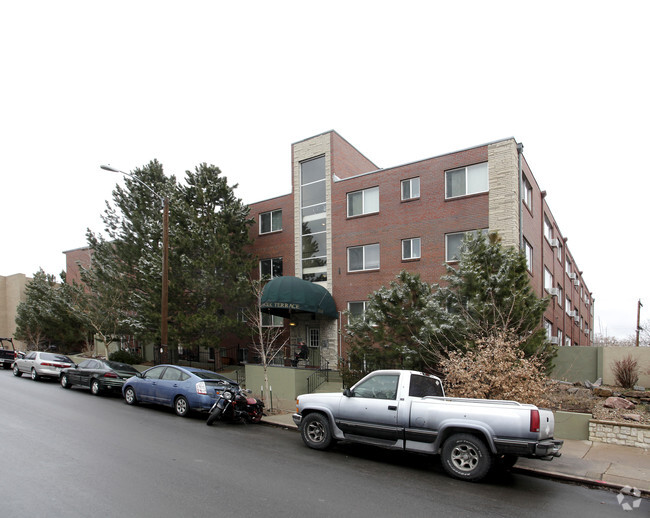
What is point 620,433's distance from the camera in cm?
1016

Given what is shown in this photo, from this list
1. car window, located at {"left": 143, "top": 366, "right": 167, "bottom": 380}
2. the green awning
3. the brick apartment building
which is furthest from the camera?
the green awning

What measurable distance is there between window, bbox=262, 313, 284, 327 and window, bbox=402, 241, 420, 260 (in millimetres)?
7761

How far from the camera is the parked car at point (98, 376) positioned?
17.0m

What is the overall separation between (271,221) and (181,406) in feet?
46.9

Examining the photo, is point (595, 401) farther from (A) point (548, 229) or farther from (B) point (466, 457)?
(A) point (548, 229)

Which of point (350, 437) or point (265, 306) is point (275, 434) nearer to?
point (350, 437)

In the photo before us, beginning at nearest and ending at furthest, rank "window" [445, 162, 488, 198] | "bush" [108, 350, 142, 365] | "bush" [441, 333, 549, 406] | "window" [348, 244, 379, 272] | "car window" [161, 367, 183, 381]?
1. "bush" [441, 333, 549, 406]
2. "car window" [161, 367, 183, 381]
3. "window" [445, 162, 488, 198]
4. "window" [348, 244, 379, 272]
5. "bush" [108, 350, 142, 365]

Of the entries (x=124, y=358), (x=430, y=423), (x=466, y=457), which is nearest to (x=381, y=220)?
(x=430, y=423)


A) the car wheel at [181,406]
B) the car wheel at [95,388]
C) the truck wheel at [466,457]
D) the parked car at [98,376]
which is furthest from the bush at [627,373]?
the car wheel at [95,388]

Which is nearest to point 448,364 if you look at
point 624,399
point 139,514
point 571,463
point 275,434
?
point 571,463

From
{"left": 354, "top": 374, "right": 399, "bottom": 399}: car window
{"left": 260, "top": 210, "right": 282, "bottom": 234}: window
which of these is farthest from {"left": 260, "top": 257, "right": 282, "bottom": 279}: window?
{"left": 354, "top": 374, "right": 399, "bottom": 399}: car window

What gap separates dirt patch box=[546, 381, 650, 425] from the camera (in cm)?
1120

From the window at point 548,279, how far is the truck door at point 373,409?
19298 mm

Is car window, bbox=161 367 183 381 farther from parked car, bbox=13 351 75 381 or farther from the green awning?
parked car, bbox=13 351 75 381
